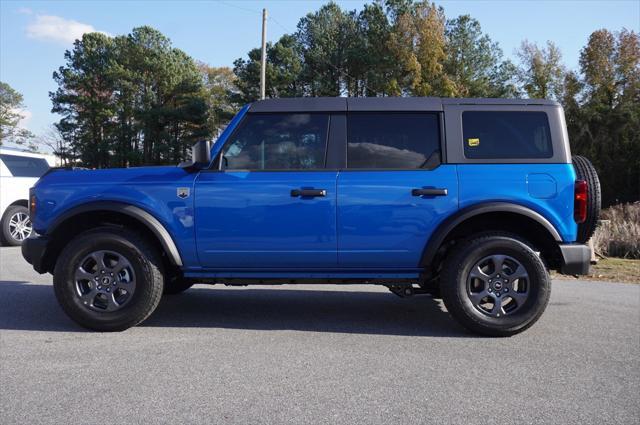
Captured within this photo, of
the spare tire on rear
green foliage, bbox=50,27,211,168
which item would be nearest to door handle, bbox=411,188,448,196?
the spare tire on rear

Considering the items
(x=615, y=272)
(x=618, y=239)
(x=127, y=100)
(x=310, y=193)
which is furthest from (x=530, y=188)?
(x=127, y=100)

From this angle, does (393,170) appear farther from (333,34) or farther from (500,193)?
(333,34)

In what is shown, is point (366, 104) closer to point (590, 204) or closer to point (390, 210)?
point (390, 210)

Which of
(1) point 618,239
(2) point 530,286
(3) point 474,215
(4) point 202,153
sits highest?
(4) point 202,153

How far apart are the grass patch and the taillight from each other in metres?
3.91

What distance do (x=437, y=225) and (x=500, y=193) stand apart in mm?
591

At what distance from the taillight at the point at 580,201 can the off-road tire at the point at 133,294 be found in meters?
3.61

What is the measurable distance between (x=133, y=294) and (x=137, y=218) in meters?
0.66

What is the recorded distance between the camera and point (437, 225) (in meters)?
4.69

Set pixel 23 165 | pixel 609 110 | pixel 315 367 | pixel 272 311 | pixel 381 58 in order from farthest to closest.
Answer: pixel 381 58, pixel 609 110, pixel 23 165, pixel 272 311, pixel 315 367

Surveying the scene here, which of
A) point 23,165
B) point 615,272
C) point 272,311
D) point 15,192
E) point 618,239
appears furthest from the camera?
point 618,239

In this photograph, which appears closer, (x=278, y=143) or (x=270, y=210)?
(x=270, y=210)

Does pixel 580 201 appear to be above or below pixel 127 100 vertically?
below

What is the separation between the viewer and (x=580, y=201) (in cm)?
473
